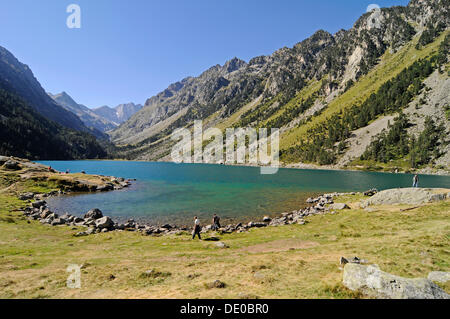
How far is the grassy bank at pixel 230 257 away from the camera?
12039mm

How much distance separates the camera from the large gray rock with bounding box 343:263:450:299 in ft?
29.0

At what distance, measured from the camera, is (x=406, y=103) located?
147 meters

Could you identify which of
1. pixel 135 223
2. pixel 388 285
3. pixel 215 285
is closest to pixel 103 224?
pixel 135 223

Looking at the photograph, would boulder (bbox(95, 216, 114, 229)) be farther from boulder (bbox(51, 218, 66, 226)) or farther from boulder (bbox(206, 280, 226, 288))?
boulder (bbox(206, 280, 226, 288))

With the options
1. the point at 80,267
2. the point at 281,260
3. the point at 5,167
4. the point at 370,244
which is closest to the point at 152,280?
the point at 80,267

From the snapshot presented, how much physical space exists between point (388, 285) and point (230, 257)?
38.6 feet

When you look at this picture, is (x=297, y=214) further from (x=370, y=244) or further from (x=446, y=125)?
(x=446, y=125)

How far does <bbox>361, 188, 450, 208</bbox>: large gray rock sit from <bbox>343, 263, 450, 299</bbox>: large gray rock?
30.4 meters

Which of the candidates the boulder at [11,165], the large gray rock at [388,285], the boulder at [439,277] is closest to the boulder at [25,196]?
the boulder at [11,165]

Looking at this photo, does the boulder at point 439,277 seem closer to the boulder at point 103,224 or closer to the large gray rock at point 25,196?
the boulder at point 103,224

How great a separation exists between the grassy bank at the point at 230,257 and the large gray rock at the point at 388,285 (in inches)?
21.3

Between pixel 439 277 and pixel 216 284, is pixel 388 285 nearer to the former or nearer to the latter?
pixel 439 277

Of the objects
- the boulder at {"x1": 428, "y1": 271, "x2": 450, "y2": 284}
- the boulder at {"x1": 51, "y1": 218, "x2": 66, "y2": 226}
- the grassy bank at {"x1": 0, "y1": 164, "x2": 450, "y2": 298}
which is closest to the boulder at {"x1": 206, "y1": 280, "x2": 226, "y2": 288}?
the grassy bank at {"x1": 0, "y1": 164, "x2": 450, "y2": 298}
